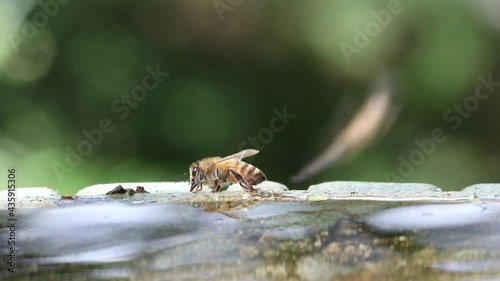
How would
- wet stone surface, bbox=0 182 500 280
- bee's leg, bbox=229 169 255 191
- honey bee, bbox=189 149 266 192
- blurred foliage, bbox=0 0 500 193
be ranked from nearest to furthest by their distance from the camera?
wet stone surface, bbox=0 182 500 280
bee's leg, bbox=229 169 255 191
honey bee, bbox=189 149 266 192
blurred foliage, bbox=0 0 500 193

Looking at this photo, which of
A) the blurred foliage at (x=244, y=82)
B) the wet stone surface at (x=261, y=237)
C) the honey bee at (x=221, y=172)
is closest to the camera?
the wet stone surface at (x=261, y=237)

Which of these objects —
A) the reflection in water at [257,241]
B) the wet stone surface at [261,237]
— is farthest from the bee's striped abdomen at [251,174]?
the reflection in water at [257,241]

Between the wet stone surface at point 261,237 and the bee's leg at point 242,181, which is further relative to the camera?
the bee's leg at point 242,181

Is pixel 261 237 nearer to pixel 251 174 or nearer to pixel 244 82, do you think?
pixel 251 174

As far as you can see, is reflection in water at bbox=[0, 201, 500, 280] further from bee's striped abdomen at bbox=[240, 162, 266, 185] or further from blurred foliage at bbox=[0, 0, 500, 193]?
blurred foliage at bbox=[0, 0, 500, 193]

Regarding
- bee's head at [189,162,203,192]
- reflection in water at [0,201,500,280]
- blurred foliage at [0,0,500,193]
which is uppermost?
blurred foliage at [0,0,500,193]

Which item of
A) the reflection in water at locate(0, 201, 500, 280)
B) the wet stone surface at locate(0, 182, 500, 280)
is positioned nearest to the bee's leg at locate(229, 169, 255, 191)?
the wet stone surface at locate(0, 182, 500, 280)

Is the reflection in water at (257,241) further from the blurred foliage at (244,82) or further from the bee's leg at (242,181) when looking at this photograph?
the blurred foliage at (244,82)
